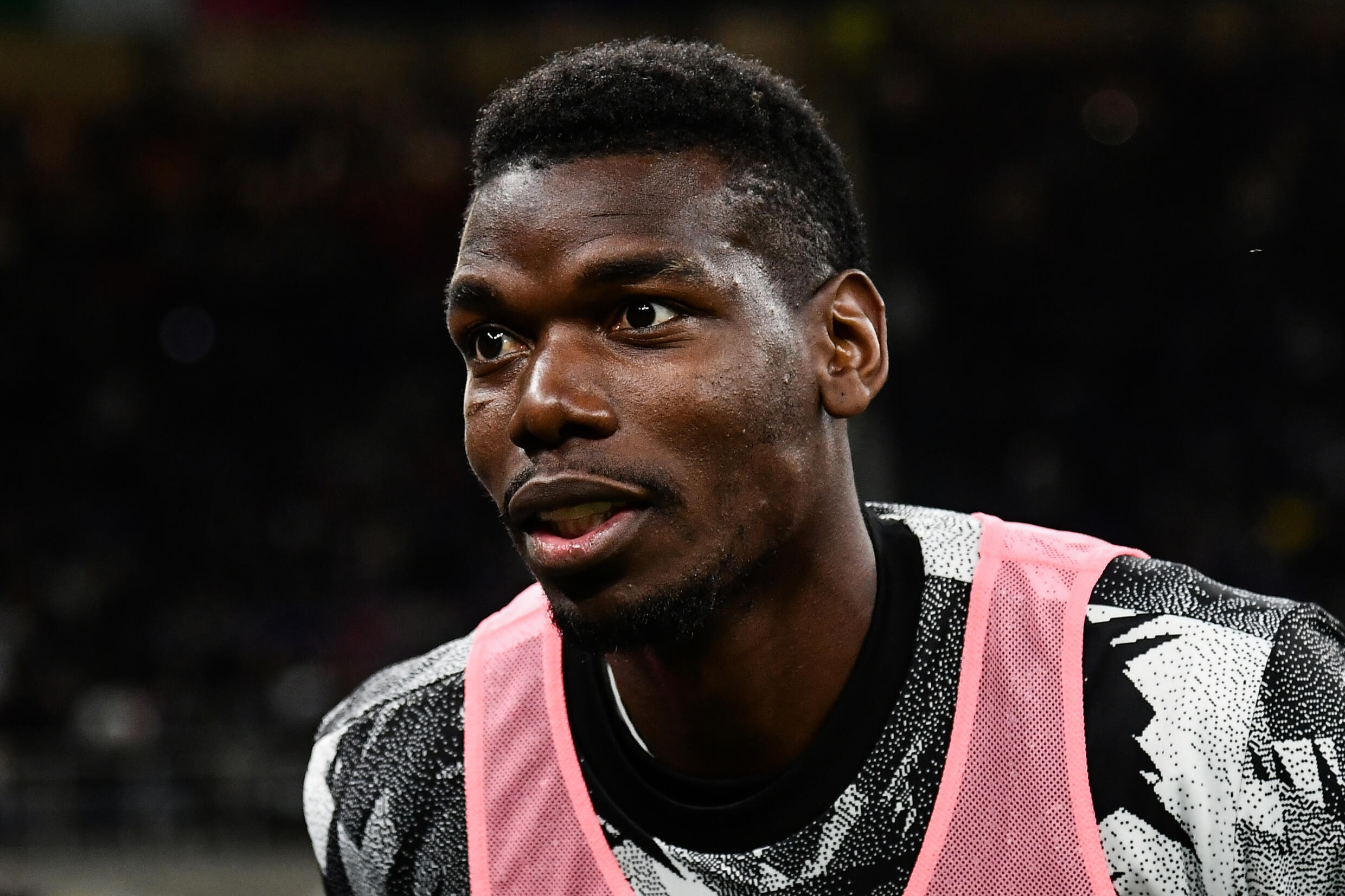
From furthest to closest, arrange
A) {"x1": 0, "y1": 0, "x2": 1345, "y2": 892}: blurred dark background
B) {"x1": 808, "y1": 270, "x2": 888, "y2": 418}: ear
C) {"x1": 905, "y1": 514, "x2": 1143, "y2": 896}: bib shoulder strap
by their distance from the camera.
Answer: {"x1": 0, "y1": 0, "x2": 1345, "y2": 892}: blurred dark background < {"x1": 808, "y1": 270, "x2": 888, "y2": 418}: ear < {"x1": 905, "y1": 514, "x2": 1143, "y2": 896}: bib shoulder strap

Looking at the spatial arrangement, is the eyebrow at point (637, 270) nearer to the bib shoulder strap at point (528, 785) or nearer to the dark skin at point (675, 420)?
the dark skin at point (675, 420)

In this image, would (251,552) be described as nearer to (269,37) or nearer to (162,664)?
(162,664)

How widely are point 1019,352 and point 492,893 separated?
36.7ft

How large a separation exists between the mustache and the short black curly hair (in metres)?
0.34

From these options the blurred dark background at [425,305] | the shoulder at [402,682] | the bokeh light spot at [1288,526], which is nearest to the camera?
the shoulder at [402,682]

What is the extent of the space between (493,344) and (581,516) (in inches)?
11.1

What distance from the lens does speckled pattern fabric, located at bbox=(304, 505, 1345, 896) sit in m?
1.91

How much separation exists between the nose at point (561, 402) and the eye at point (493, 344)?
0.08 meters

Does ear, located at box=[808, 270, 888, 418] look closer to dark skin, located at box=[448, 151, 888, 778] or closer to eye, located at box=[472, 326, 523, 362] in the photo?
dark skin, located at box=[448, 151, 888, 778]

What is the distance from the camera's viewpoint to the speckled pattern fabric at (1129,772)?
191 centimetres

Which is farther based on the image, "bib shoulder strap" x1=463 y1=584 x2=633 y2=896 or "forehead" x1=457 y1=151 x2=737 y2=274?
"bib shoulder strap" x1=463 y1=584 x2=633 y2=896

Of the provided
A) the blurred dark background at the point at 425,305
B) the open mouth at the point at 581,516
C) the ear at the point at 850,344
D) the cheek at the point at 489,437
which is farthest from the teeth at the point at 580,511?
the blurred dark background at the point at 425,305

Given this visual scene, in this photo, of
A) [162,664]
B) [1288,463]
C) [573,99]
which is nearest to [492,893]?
[573,99]

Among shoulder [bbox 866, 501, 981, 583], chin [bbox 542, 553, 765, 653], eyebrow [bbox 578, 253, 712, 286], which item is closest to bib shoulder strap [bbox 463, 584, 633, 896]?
chin [bbox 542, 553, 765, 653]
